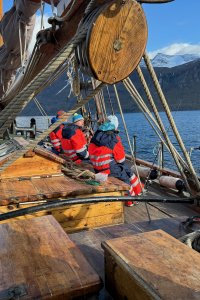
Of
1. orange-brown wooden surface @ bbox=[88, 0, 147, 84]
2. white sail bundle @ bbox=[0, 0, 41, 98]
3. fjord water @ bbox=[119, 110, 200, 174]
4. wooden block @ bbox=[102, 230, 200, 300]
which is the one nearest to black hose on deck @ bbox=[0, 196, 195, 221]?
wooden block @ bbox=[102, 230, 200, 300]

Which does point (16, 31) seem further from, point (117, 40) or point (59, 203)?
point (59, 203)

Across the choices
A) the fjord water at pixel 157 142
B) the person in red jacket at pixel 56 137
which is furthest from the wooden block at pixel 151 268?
the person in red jacket at pixel 56 137

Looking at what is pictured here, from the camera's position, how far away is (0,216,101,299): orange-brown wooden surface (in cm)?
160

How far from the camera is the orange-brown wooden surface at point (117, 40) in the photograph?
1791mm

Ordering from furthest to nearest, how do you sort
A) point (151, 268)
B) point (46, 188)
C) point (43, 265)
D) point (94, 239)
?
point (46, 188)
point (94, 239)
point (43, 265)
point (151, 268)

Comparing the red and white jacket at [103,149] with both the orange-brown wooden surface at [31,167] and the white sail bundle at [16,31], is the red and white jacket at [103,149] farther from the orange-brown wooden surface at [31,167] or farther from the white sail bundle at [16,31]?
the white sail bundle at [16,31]

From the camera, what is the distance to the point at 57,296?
5.12 ft

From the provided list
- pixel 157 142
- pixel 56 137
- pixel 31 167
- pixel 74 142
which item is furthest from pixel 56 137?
pixel 31 167

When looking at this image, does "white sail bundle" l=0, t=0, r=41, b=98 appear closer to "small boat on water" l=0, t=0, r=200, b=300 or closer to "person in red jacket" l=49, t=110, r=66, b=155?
"small boat on water" l=0, t=0, r=200, b=300

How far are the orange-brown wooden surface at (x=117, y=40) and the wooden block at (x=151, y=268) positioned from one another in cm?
111

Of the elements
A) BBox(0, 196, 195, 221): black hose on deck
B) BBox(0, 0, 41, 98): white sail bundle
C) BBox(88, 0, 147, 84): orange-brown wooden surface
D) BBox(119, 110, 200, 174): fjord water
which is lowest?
BBox(119, 110, 200, 174): fjord water

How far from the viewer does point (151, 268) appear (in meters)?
1.64

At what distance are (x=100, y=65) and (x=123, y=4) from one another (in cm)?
40

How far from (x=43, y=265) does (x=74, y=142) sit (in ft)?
16.4
